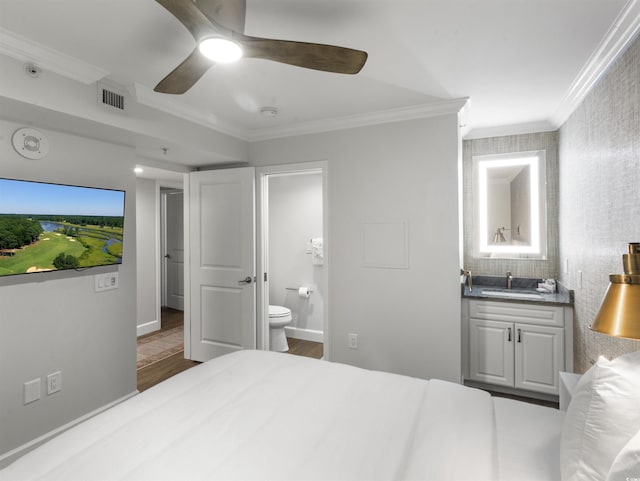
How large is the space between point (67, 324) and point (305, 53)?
7.70 ft

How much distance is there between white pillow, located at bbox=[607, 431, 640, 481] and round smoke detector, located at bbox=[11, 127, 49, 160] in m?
3.00

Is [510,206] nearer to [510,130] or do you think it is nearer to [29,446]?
[510,130]

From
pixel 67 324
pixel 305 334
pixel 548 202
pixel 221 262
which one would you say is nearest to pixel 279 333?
pixel 305 334

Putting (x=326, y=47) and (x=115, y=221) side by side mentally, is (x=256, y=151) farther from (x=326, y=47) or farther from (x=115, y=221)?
(x=326, y=47)

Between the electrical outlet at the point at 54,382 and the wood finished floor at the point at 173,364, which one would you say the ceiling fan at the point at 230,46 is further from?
the wood finished floor at the point at 173,364

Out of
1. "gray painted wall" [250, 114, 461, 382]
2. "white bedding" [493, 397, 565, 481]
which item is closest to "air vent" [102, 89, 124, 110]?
"gray painted wall" [250, 114, 461, 382]

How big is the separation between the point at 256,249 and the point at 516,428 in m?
2.70

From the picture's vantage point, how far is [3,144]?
208cm

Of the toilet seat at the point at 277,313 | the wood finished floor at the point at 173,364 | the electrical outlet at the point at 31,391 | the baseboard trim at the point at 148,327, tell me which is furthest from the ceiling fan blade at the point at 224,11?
the baseboard trim at the point at 148,327

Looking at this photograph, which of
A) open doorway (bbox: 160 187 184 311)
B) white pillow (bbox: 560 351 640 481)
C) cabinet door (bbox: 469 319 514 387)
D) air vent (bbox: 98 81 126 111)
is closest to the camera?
white pillow (bbox: 560 351 640 481)

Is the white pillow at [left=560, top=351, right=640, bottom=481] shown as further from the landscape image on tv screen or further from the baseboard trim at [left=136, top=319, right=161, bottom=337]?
the baseboard trim at [left=136, top=319, right=161, bottom=337]

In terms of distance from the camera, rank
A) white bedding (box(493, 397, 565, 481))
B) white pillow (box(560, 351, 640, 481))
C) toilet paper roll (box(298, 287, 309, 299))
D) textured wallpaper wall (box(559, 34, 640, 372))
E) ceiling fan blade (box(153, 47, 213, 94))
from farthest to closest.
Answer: toilet paper roll (box(298, 287, 309, 299))
textured wallpaper wall (box(559, 34, 640, 372))
ceiling fan blade (box(153, 47, 213, 94))
white bedding (box(493, 397, 565, 481))
white pillow (box(560, 351, 640, 481))

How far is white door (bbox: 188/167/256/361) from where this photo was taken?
11.6 ft

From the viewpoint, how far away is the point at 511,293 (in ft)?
10.6
